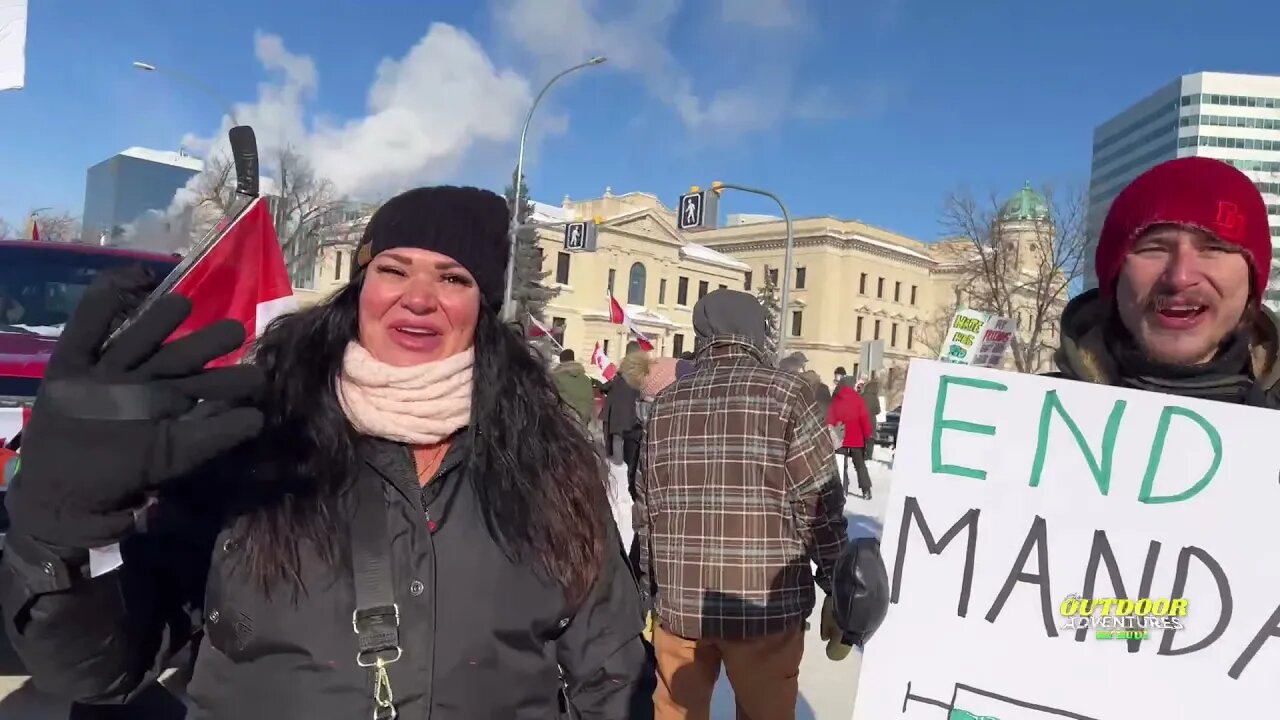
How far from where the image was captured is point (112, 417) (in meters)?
1.23

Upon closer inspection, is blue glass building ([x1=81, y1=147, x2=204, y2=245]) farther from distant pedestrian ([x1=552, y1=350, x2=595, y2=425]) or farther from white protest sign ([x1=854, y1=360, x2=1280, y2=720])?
white protest sign ([x1=854, y1=360, x2=1280, y2=720])

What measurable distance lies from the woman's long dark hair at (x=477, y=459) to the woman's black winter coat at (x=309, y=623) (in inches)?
1.5

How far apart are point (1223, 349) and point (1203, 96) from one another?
121 metres

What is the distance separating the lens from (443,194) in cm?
199

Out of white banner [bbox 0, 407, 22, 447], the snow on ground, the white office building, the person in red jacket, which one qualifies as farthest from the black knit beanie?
the white office building

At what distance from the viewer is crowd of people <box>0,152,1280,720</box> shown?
1283 mm

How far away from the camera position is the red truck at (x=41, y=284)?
4.51 m

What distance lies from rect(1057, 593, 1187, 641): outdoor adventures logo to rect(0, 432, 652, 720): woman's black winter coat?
1.02 m

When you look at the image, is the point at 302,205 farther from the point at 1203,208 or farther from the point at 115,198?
the point at 1203,208

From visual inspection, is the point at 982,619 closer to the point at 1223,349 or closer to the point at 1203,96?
the point at 1223,349

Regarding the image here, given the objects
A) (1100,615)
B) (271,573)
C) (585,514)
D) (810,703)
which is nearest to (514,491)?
(585,514)

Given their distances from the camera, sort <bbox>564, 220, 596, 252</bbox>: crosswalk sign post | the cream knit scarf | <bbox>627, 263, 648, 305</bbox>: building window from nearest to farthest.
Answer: the cream knit scarf, <bbox>564, 220, 596, 252</bbox>: crosswalk sign post, <bbox>627, 263, 648, 305</bbox>: building window

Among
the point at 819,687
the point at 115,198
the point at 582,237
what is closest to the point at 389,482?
the point at 819,687

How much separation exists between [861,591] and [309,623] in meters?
1.04
